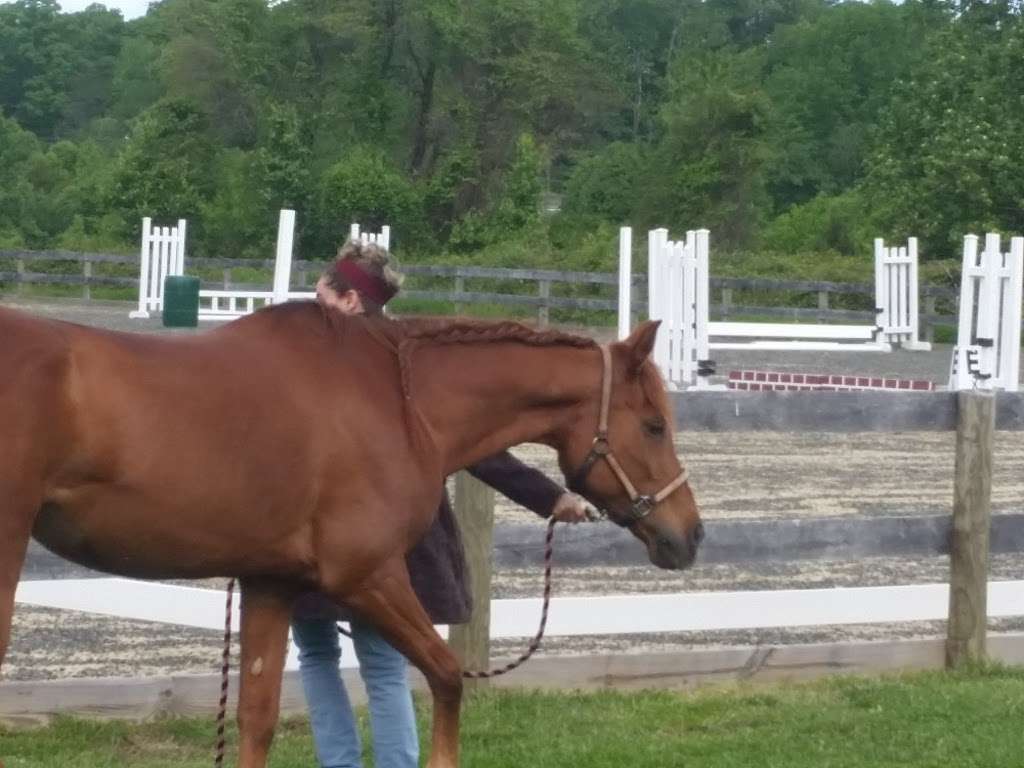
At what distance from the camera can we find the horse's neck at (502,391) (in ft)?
13.8

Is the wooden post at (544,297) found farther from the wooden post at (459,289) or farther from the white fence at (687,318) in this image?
the white fence at (687,318)

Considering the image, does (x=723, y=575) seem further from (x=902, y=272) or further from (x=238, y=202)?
(x=238, y=202)

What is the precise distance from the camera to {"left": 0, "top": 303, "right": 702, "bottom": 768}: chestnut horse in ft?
11.8

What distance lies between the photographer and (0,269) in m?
33.9

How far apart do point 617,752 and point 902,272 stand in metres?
15.2

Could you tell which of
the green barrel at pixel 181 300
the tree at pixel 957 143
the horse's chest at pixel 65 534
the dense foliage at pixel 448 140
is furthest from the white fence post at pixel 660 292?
the dense foliage at pixel 448 140

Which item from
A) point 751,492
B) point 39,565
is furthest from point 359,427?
point 751,492

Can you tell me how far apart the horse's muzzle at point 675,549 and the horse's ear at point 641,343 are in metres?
0.48

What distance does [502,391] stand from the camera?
14.0 feet

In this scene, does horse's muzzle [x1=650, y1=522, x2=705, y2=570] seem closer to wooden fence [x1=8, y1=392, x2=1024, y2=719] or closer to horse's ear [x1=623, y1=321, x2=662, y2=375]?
horse's ear [x1=623, y1=321, x2=662, y2=375]

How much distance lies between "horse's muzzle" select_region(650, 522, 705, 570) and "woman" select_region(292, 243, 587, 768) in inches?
11.5

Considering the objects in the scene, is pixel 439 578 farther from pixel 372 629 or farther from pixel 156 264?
pixel 156 264

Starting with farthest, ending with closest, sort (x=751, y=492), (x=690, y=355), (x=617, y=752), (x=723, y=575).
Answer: (x=690, y=355), (x=751, y=492), (x=723, y=575), (x=617, y=752)

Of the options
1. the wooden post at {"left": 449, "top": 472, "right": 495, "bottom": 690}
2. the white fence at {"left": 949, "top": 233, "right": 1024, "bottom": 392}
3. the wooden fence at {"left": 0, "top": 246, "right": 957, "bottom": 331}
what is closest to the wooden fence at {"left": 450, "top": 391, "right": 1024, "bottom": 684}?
the wooden post at {"left": 449, "top": 472, "right": 495, "bottom": 690}
